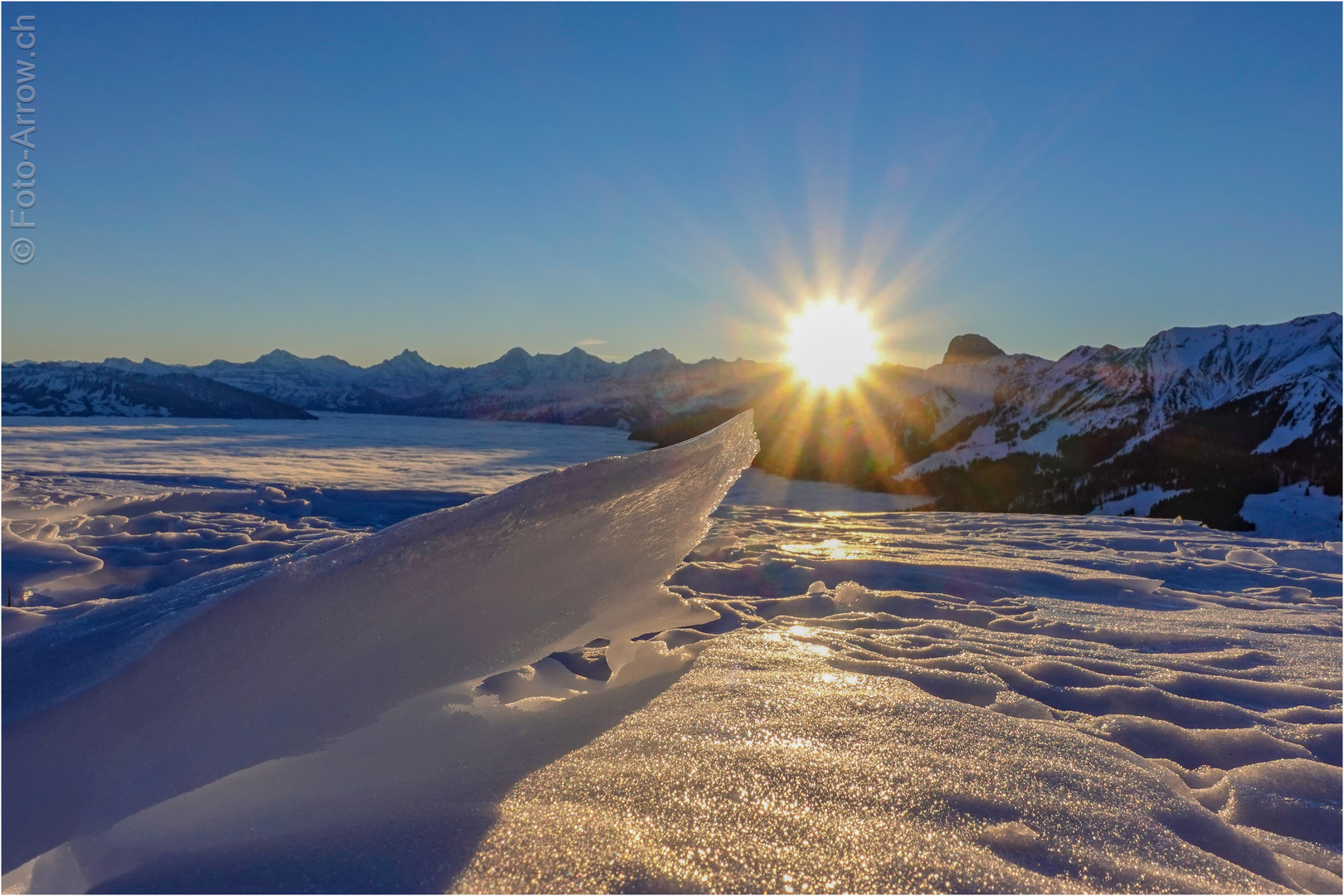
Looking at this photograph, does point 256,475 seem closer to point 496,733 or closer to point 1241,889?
point 496,733

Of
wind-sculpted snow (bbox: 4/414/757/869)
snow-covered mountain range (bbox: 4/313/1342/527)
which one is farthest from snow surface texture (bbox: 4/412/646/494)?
snow-covered mountain range (bbox: 4/313/1342/527)

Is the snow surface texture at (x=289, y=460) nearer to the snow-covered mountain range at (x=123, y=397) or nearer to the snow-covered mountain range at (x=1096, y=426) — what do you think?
the snow-covered mountain range at (x=1096, y=426)

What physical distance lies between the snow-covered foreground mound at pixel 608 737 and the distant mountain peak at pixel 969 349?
26.8 meters

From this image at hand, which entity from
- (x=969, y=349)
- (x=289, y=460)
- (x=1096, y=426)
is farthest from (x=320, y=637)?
(x=969, y=349)

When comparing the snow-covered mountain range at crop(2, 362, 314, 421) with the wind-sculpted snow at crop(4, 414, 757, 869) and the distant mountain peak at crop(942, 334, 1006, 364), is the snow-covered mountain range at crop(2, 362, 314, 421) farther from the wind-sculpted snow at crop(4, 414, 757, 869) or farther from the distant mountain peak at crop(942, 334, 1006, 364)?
the wind-sculpted snow at crop(4, 414, 757, 869)

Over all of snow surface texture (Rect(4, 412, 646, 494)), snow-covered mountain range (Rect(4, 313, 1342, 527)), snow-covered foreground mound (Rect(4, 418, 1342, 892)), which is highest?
snow-covered mountain range (Rect(4, 313, 1342, 527))

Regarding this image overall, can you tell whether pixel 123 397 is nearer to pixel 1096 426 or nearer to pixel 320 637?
pixel 1096 426

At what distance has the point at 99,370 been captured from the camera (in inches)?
4419

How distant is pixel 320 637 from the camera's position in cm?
213

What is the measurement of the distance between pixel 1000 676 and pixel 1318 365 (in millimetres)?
17261

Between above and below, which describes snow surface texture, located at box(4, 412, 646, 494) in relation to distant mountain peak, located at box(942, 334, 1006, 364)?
below

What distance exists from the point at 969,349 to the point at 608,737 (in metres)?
30.6

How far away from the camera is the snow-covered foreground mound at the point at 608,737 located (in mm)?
1492

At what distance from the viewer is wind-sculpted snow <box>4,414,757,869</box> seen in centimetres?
175
